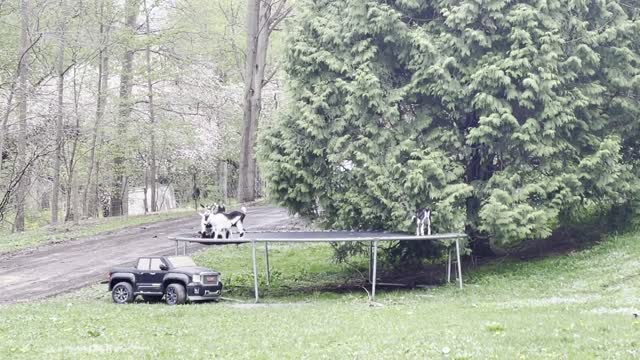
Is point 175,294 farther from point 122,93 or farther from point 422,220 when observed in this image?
point 122,93

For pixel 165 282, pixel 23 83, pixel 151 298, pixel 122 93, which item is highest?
pixel 122 93

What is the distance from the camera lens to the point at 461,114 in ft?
65.1

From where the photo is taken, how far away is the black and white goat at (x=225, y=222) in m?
17.6

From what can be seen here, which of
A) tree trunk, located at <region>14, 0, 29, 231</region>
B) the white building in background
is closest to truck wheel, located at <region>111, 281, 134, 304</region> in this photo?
tree trunk, located at <region>14, 0, 29, 231</region>

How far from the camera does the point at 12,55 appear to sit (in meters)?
31.0

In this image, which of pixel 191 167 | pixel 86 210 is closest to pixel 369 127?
pixel 86 210

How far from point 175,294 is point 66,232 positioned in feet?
46.2

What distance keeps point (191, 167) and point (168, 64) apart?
1221cm

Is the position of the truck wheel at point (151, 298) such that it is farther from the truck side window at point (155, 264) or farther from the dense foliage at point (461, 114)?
the dense foliage at point (461, 114)

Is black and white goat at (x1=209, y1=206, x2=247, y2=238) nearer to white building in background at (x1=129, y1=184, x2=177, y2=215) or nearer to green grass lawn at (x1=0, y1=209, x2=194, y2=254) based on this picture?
green grass lawn at (x1=0, y1=209, x2=194, y2=254)

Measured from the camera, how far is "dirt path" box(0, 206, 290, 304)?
19219 mm

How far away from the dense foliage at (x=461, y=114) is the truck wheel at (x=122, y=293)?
472cm

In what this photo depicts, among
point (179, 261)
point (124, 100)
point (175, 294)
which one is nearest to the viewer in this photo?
point (175, 294)

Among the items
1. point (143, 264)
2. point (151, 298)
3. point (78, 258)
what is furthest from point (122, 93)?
point (151, 298)
